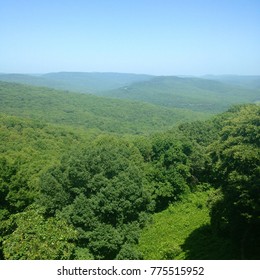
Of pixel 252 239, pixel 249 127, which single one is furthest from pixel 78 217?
pixel 249 127

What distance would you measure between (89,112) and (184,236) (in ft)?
497

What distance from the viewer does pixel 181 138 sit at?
1677 inches

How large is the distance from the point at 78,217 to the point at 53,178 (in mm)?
5179

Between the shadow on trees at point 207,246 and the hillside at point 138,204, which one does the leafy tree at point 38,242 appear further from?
the shadow on trees at point 207,246

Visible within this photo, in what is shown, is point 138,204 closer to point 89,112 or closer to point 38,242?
point 38,242

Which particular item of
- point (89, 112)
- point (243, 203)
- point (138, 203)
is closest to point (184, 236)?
point (138, 203)

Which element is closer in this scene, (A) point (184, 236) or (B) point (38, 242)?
(B) point (38, 242)

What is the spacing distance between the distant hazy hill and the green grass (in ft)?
336

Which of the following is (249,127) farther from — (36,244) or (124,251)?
(36,244)

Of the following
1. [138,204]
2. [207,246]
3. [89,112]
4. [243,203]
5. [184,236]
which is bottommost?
[89,112]

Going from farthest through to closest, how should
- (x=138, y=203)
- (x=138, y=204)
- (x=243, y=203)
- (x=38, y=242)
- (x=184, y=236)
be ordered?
1. (x=138, y=204)
2. (x=138, y=203)
3. (x=184, y=236)
4. (x=38, y=242)
5. (x=243, y=203)

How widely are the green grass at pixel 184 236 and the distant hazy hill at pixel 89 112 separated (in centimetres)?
10241

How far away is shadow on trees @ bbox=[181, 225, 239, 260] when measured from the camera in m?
19.4

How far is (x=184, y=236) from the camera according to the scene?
2584 cm
